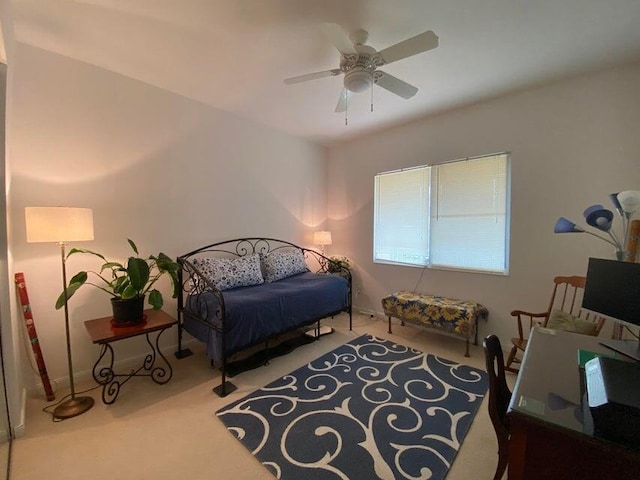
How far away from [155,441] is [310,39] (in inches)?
114

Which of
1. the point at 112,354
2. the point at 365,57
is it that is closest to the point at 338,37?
the point at 365,57

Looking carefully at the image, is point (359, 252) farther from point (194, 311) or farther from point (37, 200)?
point (37, 200)

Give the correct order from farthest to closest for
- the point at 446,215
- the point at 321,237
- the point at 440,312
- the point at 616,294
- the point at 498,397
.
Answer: the point at 321,237 < the point at 446,215 < the point at 440,312 < the point at 616,294 < the point at 498,397

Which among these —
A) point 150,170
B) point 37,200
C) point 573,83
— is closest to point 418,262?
point 573,83

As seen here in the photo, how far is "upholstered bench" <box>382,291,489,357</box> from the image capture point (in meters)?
2.75

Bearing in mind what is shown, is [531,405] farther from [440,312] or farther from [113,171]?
[113,171]

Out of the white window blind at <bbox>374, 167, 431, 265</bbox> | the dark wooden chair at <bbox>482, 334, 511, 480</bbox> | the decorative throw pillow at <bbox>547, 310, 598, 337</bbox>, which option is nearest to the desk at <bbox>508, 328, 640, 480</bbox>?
the dark wooden chair at <bbox>482, 334, 511, 480</bbox>

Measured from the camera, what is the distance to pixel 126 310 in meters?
2.12

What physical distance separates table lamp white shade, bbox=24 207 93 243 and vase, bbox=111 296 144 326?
0.55 m

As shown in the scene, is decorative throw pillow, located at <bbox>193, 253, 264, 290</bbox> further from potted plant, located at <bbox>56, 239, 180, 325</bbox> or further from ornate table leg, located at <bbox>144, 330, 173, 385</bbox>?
ornate table leg, located at <bbox>144, 330, 173, 385</bbox>

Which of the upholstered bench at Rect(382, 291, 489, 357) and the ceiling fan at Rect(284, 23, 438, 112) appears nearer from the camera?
the ceiling fan at Rect(284, 23, 438, 112)

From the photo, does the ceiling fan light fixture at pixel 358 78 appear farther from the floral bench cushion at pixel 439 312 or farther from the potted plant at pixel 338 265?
the potted plant at pixel 338 265

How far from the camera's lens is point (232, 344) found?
2.21 m

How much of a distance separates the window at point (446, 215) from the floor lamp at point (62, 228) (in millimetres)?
3265
